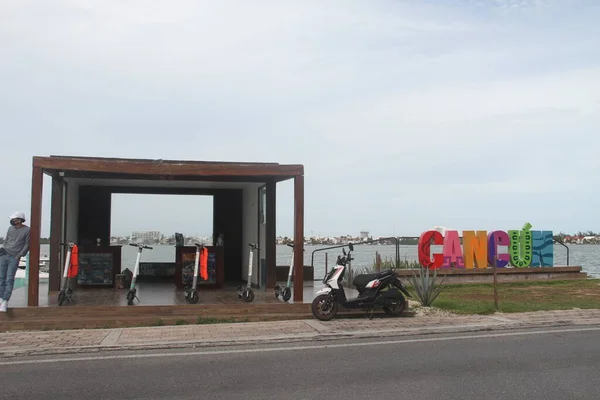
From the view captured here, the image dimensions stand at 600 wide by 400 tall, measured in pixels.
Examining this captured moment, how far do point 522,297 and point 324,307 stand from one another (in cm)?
686

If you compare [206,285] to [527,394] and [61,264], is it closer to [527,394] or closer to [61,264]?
[61,264]

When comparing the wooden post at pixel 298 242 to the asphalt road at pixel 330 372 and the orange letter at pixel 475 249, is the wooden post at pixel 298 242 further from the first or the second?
the orange letter at pixel 475 249

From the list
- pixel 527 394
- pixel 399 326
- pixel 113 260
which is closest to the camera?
pixel 527 394

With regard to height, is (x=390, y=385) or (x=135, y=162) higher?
(x=135, y=162)

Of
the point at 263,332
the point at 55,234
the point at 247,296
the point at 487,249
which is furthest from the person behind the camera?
the point at 487,249

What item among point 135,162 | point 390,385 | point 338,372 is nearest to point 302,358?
point 338,372

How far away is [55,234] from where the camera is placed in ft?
44.3

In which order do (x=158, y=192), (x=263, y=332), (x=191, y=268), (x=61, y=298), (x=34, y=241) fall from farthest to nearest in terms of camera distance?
(x=158, y=192), (x=191, y=268), (x=61, y=298), (x=34, y=241), (x=263, y=332)

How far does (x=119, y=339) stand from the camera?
29.9ft

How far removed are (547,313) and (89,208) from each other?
445 inches

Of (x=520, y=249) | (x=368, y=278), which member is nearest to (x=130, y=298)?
(x=368, y=278)

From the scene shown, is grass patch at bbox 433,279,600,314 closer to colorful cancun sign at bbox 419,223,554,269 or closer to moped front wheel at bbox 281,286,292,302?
colorful cancun sign at bbox 419,223,554,269

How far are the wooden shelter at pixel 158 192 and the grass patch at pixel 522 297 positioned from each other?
12.7ft

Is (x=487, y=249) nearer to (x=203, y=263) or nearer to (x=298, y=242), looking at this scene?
(x=298, y=242)
